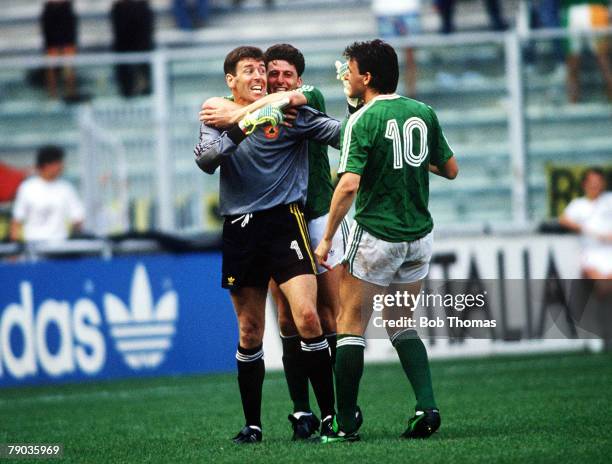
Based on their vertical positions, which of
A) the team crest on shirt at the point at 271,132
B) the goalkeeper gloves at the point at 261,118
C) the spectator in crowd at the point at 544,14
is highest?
the spectator in crowd at the point at 544,14

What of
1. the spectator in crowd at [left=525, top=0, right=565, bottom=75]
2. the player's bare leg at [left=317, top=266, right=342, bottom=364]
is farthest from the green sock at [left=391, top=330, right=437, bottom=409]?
the spectator in crowd at [left=525, top=0, right=565, bottom=75]

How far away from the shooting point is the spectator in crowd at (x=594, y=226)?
44.8ft

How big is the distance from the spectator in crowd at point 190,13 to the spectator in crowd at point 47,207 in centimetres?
516

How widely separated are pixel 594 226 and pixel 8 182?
6.37 meters

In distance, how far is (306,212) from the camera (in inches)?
317

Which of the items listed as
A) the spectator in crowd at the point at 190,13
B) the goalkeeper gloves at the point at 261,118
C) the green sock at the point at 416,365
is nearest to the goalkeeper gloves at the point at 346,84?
the goalkeeper gloves at the point at 261,118

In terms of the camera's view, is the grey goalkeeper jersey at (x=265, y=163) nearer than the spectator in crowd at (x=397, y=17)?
Yes

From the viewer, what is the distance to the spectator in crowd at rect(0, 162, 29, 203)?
14.6 meters

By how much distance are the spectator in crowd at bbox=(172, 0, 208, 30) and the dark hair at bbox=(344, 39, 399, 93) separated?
12180 millimetres

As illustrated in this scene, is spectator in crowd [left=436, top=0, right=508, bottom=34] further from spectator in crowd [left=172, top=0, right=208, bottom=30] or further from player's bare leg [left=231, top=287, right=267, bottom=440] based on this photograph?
player's bare leg [left=231, top=287, right=267, bottom=440]

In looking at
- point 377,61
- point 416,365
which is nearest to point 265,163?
point 377,61

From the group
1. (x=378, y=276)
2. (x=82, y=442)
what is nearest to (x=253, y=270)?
(x=378, y=276)

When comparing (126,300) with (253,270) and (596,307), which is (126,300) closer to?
(596,307)

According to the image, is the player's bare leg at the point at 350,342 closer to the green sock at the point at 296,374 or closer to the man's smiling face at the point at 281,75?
the green sock at the point at 296,374
